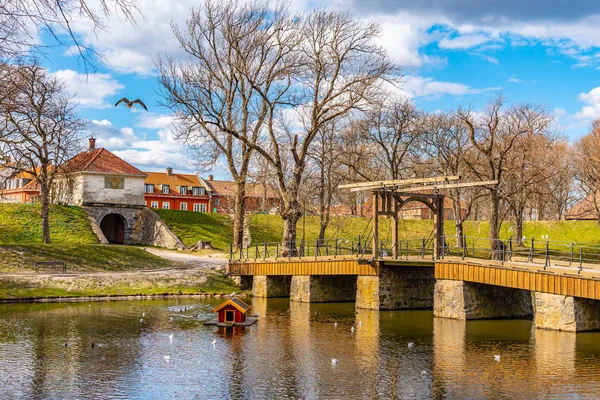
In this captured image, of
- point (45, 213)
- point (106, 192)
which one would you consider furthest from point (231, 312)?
point (106, 192)

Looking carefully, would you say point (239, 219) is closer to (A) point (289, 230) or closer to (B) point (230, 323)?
(A) point (289, 230)

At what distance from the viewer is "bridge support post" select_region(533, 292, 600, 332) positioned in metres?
23.4

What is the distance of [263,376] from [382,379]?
3052 mm

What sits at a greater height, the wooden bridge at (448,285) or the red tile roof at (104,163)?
the red tile roof at (104,163)

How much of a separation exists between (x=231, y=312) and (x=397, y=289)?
9196 millimetres

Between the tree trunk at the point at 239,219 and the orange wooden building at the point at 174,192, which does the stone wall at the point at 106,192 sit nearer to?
the tree trunk at the point at 239,219

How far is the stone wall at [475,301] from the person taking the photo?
27938 mm

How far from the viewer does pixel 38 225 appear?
5141cm

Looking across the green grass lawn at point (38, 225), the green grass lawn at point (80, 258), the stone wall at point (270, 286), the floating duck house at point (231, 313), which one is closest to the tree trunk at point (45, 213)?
the green grass lawn at point (38, 225)

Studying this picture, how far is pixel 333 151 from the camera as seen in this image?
49.5 meters

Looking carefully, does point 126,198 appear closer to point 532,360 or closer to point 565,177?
point 565,177

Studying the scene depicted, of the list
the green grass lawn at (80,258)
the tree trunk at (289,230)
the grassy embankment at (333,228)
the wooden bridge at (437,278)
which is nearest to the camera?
the wooden bridge at (437,278)

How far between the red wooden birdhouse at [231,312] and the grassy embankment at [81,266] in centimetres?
1148

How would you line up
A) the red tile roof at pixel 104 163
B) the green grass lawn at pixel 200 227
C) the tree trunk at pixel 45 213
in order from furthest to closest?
the green grass lawn at pixel 200 227, the red tile roof at pixel 104 163, the tree trunk at pixel 45 213
